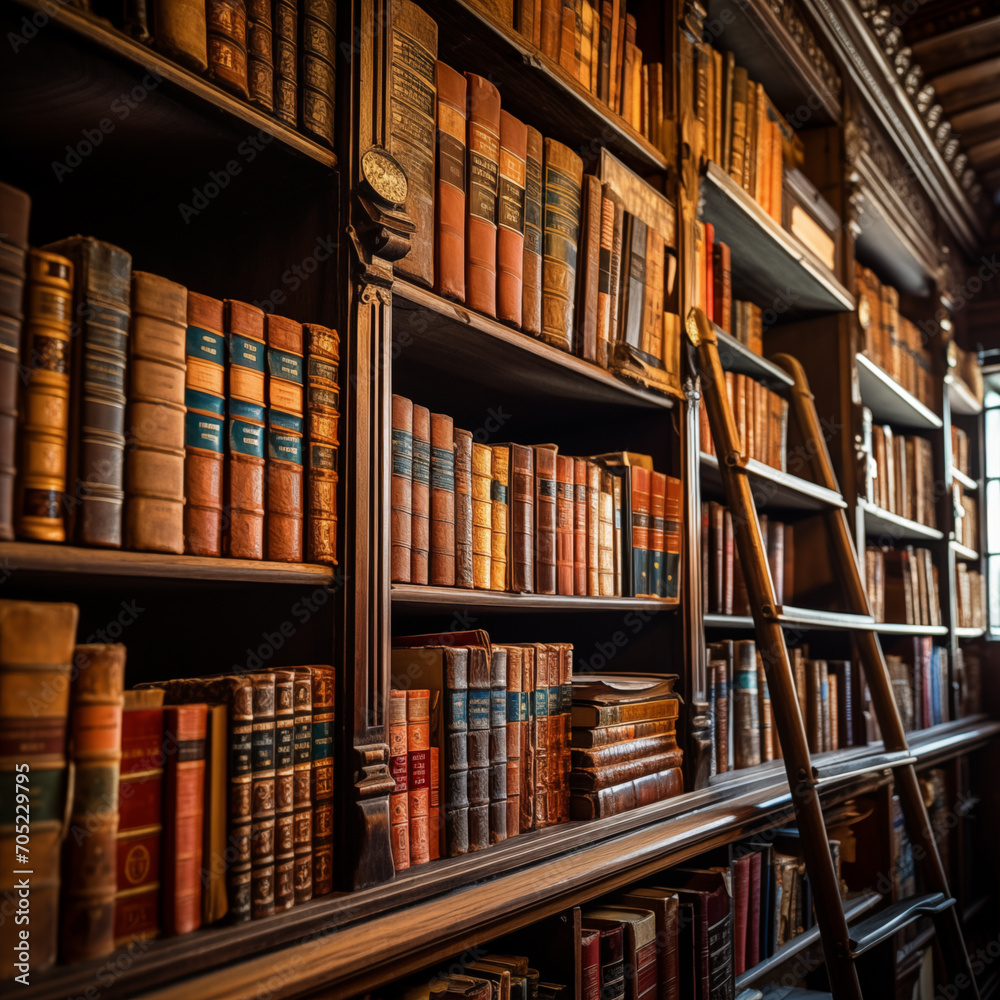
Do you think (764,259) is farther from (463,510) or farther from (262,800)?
(262,800)

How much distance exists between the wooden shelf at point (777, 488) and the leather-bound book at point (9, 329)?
1.25m

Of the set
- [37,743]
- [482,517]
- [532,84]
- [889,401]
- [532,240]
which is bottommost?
[37,743]

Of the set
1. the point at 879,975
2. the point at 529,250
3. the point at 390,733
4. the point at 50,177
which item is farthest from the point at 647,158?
the point at 879,975

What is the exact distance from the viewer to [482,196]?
4.07 feet

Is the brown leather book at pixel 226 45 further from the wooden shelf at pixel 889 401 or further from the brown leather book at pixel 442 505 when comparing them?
the wooden shelf at pixel 889 401

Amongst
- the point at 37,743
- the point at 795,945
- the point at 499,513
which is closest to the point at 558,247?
the point at 499,513

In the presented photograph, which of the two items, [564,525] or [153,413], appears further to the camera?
[564,525]

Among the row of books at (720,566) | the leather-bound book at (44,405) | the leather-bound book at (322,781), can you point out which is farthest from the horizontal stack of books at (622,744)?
the leather-bound book at (44,405)

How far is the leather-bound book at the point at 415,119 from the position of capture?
110 cm

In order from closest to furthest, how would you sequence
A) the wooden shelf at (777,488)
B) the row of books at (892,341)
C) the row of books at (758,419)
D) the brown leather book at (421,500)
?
the brown leather book at (421,500)
the wooden shelf at (777,488)
the row of books at (758,419)
the row of books at (892,341)

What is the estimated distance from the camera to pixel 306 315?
1.06 metres

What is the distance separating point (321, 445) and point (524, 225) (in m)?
0.54

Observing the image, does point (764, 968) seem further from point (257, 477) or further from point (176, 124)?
point (176, 124)

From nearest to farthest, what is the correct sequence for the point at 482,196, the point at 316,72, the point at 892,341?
the point at 316,72 → the point at 482,196 → the point at 892,341
